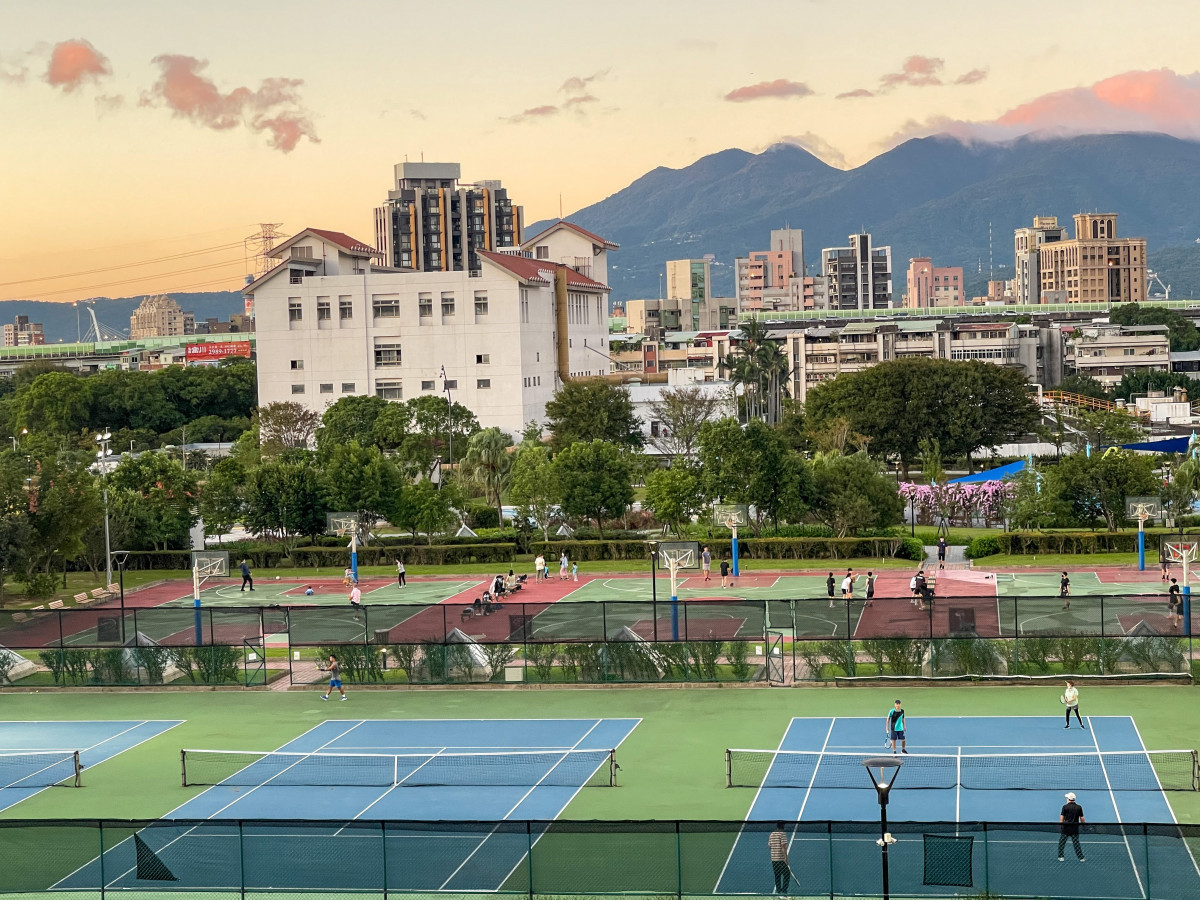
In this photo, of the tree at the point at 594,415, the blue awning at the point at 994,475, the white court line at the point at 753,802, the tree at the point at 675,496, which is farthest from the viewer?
the tree at the point at 594,415

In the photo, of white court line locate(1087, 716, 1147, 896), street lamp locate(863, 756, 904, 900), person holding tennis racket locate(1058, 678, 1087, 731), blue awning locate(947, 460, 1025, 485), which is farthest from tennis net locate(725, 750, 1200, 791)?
blue awning locate(947, 460, 1025, 485)

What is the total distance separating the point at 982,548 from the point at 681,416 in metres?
47.3

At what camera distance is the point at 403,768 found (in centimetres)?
3086

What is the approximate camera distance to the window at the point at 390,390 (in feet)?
395

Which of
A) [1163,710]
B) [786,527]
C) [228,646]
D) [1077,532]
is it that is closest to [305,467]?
[786,527]

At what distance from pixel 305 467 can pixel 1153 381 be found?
108337 millimetres

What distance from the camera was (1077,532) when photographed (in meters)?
63.7

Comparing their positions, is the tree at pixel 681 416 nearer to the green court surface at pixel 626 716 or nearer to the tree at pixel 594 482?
the tree at pixel 594 482

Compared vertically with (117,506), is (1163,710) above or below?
below

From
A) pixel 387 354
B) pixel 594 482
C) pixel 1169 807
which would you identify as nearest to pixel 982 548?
pixel 594 482

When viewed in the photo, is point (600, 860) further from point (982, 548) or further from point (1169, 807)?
point (982, 548)

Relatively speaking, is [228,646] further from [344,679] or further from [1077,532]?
[1077,532]

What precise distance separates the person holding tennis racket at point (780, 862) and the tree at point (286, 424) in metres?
93.3

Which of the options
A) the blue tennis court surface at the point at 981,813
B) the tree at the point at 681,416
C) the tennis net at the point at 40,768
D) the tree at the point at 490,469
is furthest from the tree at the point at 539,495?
the tennis net at the point at 40,768
